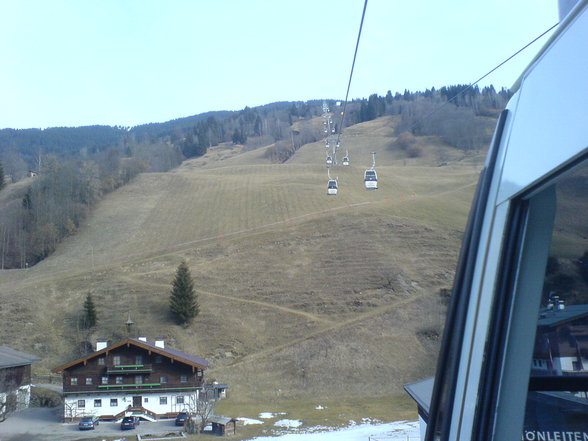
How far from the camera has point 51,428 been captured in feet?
83.1

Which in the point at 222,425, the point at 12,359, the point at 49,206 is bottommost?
the point at 12,359

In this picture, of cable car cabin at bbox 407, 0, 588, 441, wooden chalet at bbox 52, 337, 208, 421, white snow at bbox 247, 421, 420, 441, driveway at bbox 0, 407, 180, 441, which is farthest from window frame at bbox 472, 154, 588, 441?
wooden chalet at bbox 52, 337, 208, 421

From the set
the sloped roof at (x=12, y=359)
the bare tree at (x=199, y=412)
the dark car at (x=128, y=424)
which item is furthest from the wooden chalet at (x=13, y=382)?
the bare tree at (x=199, y=412)

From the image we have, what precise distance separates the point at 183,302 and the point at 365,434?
2811 cm

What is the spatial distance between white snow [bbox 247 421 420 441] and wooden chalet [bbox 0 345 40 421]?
13.7 metres

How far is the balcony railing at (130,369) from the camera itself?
97.0 feet

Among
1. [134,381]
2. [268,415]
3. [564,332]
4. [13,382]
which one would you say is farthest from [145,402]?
[564,332]

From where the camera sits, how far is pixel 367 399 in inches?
1072

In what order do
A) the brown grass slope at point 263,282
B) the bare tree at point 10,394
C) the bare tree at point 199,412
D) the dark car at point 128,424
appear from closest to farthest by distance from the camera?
1. the bare tree at point 199,412
2. the dark car at point 128,424
3. the bare tree at point 10,394
4. the brown grass slope at point 263,282

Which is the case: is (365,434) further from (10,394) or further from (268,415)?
(10,394)

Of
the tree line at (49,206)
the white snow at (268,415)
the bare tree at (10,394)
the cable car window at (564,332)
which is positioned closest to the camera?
the cable car window at (564,332)

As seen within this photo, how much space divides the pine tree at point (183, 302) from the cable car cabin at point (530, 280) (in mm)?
41852

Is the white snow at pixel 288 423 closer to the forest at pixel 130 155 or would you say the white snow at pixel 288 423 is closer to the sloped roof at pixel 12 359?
the forest at pixel 130 155

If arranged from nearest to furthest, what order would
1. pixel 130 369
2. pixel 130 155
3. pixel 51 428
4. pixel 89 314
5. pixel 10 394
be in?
1. pixel 51 428
2. pixel 10 394
3. pixel 130 369
4. pixel 89 314
5. pixel 130 155
